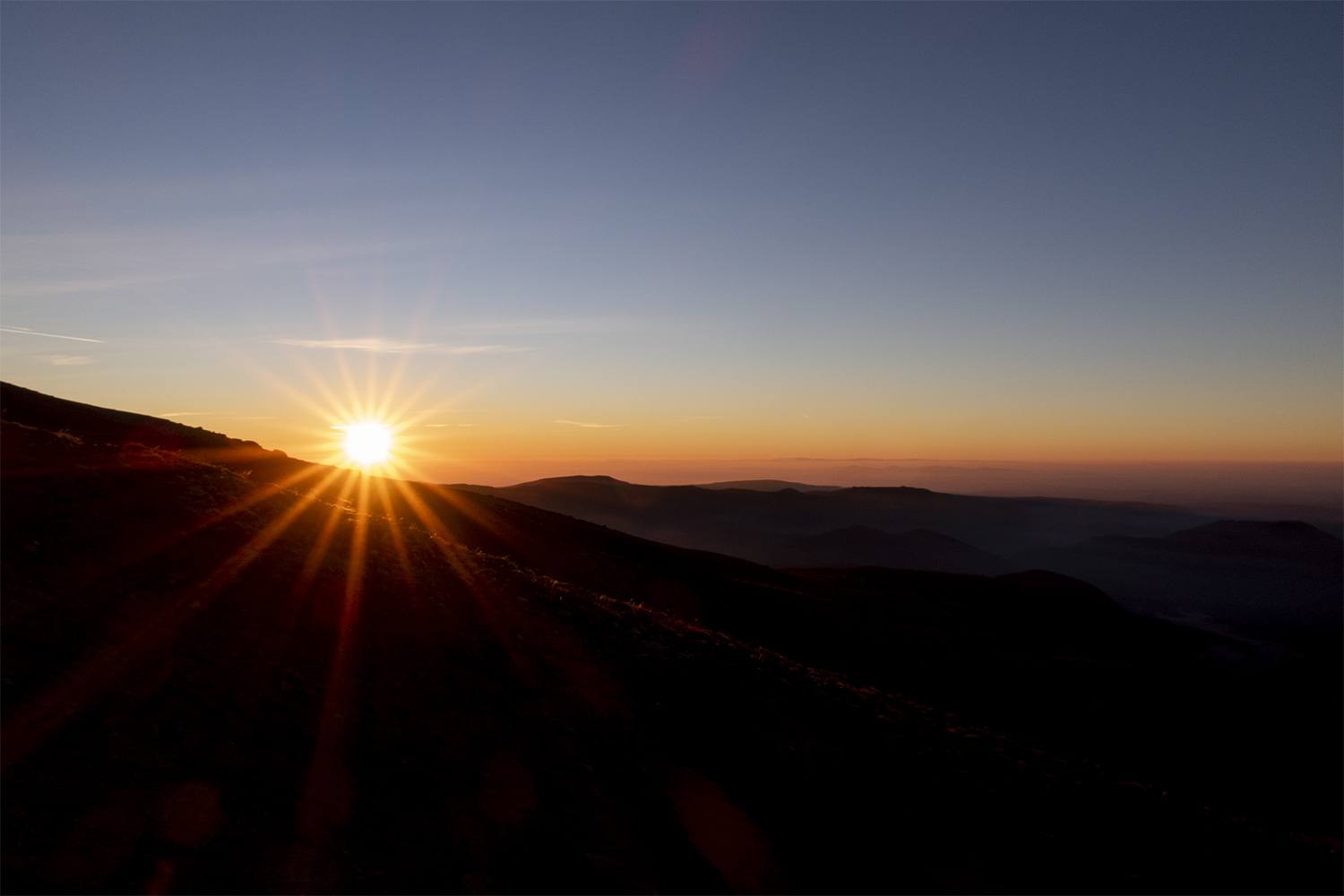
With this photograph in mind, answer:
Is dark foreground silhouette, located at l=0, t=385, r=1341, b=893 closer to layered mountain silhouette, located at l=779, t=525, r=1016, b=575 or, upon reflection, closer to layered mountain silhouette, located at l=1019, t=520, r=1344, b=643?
layered mountain silhouette, located at l=1019, t=520, r=1344, b=643

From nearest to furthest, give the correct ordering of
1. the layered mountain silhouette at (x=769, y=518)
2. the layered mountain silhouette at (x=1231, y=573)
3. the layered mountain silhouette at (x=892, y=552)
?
the layered mountain silhouette at (x=1231, y=573) → the layered mountain silhouette at (x=892, y=552) → the layered mountain silhouette at (x=769, y=518)

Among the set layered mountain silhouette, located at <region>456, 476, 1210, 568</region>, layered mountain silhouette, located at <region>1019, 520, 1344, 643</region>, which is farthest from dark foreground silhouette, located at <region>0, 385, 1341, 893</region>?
layered mountain silhouette, located at <region>456, 476, 1210, 568</region>

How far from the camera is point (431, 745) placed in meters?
9.02

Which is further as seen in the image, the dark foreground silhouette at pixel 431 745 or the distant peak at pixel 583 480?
the distant peak at pixel 583 480

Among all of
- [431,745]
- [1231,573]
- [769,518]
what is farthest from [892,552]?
[431,745]

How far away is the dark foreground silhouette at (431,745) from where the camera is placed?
6980 millimetres

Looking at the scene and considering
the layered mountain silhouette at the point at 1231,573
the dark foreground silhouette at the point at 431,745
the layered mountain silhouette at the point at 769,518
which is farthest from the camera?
the layered mountain silhouette at the point at 769,518

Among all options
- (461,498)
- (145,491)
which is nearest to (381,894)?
(145,491)

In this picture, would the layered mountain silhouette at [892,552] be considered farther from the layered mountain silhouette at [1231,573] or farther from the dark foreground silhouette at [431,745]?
the dark foreground silhouette at [431,745]

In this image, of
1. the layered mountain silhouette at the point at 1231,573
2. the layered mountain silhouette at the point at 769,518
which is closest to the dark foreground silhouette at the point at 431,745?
A: the layered mountain silhouette at the point at 1231,573

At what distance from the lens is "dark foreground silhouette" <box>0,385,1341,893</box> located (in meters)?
6.98

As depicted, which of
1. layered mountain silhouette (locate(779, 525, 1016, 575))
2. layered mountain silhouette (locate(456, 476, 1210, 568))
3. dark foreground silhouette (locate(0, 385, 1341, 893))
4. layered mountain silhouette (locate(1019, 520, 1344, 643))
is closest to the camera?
dark foreground silhouette (locate(0, 385, 1341, 893))

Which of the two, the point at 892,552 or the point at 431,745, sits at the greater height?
the point at 431,745

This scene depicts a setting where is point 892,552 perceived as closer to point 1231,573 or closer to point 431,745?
point 1231,573
